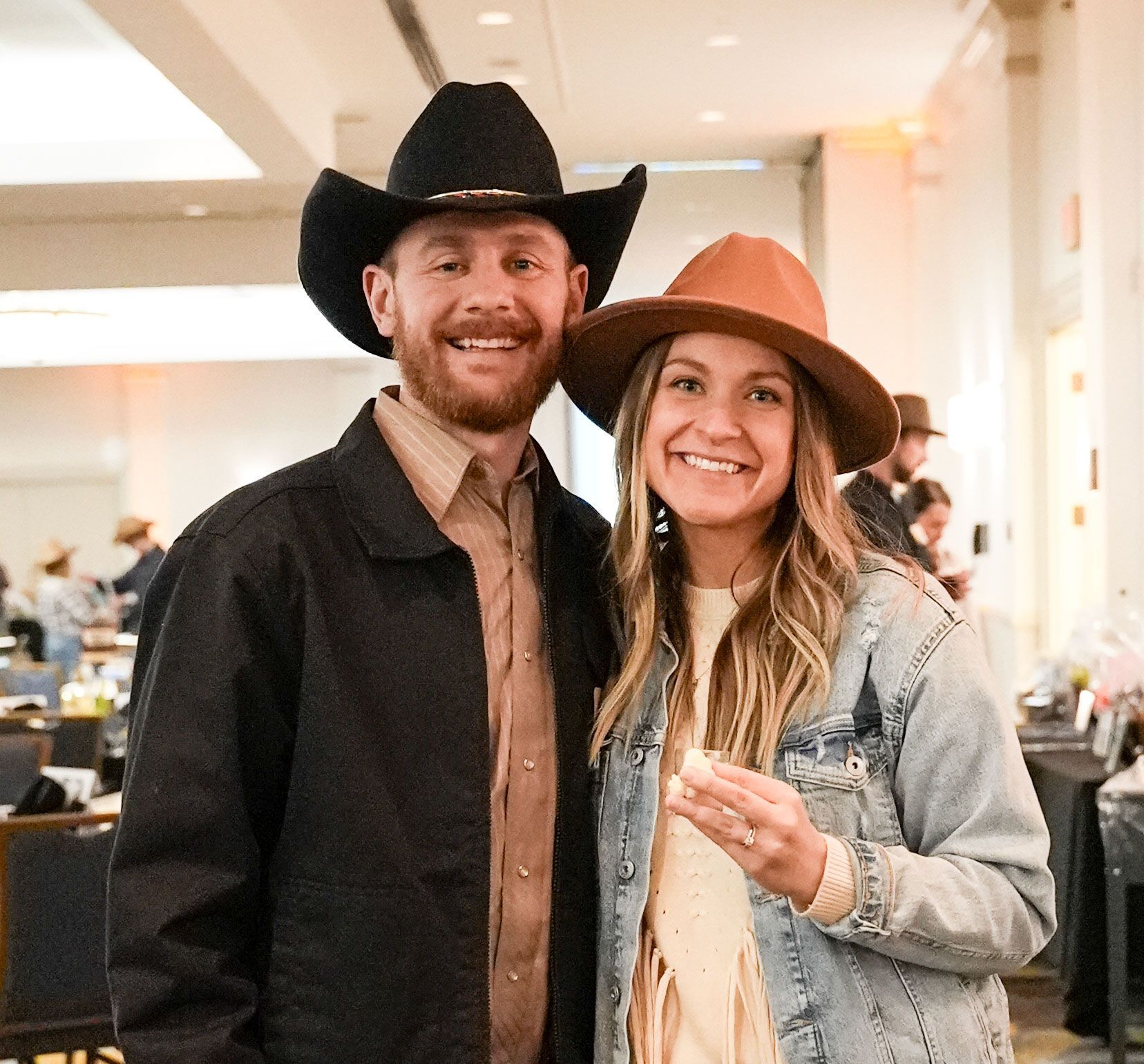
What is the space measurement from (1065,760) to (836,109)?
20.2 feet

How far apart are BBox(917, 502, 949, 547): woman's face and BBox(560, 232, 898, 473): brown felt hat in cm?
435

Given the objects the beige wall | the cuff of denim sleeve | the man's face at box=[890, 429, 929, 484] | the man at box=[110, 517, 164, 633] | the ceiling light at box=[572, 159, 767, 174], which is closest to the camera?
Answer: the cuff of denim sleeve

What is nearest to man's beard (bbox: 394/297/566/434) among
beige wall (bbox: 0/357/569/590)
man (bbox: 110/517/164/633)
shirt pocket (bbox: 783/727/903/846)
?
shirt pocket (bbox: 783/727/903/846)

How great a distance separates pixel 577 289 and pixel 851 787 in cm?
78

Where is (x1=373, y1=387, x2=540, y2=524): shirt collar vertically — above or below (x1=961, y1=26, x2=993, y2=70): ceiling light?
below

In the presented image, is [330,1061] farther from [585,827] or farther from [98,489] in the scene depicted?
[98,489]

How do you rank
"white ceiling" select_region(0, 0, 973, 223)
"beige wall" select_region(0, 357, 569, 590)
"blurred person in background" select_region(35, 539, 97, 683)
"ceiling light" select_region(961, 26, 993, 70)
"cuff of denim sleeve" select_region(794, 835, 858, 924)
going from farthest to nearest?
1. "beige wall" select_region(0, 357, 569, 590)
2. "blurred person in background" select_region(35, 539, 97, 683)
3. "ceiling light" select_region(961, 26, 993, 70)
4. "white ceiling" select_region(0, 0, 973, 223)
5. "cuff of denim sleeve" select_region(794, 835, 858, 924)

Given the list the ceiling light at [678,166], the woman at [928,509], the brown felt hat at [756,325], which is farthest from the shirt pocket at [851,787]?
the ceiling light at [678,166]

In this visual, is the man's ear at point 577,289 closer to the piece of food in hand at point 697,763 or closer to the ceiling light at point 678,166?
the piece of food in hand at point 697,763

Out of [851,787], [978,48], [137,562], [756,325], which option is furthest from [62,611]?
[851,787]

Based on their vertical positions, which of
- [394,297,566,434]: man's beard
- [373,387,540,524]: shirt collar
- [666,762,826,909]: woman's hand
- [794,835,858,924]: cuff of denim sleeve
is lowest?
[794,835,858,924]: cuff of denim sleeve

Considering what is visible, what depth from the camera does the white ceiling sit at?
6500 mm

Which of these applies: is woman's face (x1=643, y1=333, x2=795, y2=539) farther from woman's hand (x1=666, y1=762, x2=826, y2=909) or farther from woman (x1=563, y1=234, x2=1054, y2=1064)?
woman's hand (x1=666, y1=762, x2=826, y2=909)

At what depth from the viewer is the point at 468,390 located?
5.59 feet
